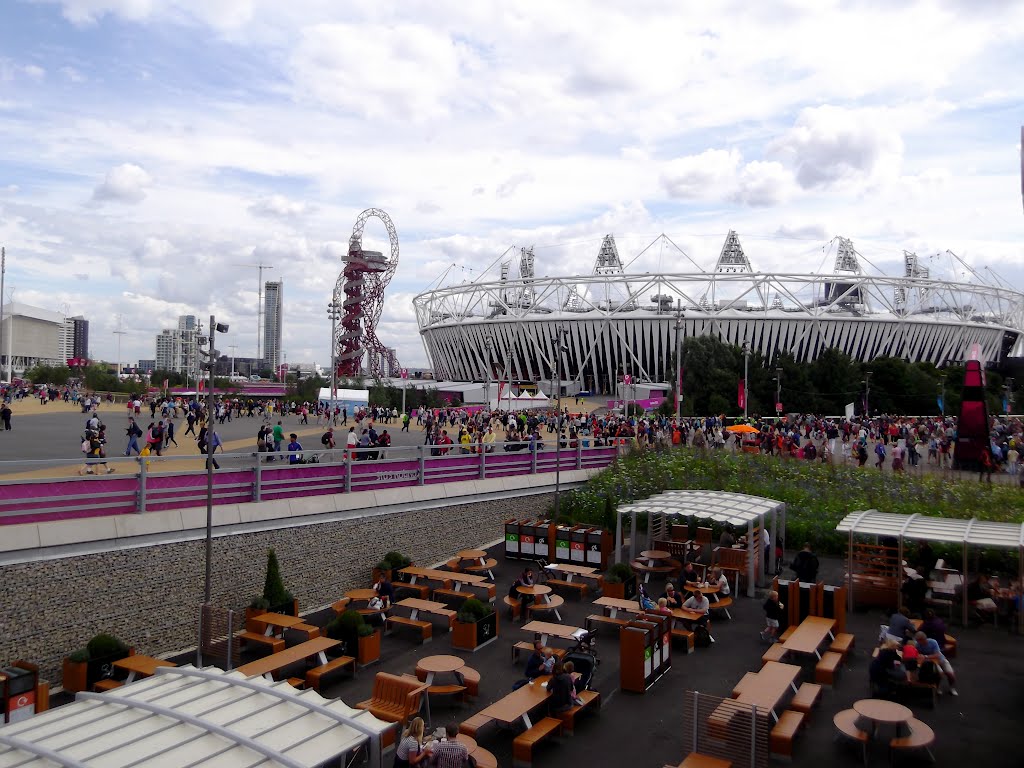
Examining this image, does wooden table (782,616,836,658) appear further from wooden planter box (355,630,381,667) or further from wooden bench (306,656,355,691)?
wooden bench (306,656,355,691)

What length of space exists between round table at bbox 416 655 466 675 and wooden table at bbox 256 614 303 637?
3077 mm

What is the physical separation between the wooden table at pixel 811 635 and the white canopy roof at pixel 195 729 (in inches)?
271

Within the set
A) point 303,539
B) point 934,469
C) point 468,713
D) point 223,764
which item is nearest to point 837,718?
point 468,713

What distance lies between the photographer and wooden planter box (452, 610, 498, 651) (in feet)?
41.4

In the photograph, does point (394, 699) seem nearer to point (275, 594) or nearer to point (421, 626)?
point (421, 626)

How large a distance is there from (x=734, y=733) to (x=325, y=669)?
18.6ft

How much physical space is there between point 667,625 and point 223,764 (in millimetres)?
7458

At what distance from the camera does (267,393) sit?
75.6m

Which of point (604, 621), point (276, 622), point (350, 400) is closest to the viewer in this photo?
point (276, 622)

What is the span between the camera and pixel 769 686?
32.1 feet

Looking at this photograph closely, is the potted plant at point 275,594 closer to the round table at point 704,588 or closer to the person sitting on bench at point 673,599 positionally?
the person sitting on bench at point 673,599

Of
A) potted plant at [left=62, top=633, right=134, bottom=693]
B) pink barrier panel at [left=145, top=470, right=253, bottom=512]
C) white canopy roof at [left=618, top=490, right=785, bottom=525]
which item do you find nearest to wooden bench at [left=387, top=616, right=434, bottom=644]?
pink barrier panel at [left=145, top=470, right=253, bottom=512]

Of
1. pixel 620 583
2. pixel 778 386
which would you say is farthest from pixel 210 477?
pixel 778 386

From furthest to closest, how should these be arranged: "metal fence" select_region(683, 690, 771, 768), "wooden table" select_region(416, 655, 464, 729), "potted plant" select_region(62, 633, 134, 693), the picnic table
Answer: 1. the picnic table
2. "potted plant" select_region(62, 633, 134, 693)
3. "wooden table" select_region(416, 655, 464, 729)
4. "metal fence" select_region(683, 690, 771, 768)
